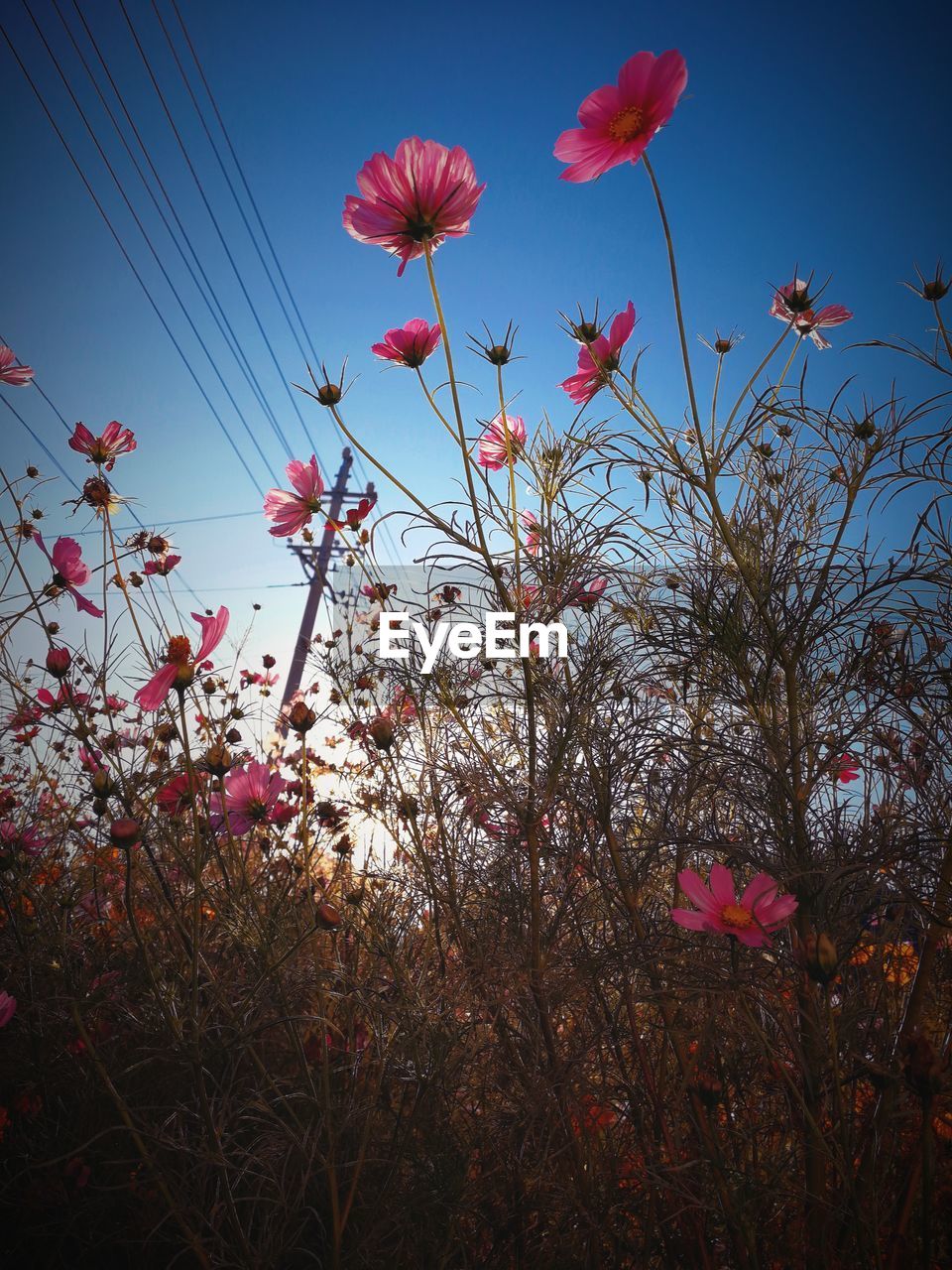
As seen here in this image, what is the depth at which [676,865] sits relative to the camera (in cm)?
88

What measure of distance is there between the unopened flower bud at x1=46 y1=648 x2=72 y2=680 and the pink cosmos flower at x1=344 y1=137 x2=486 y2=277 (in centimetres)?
79

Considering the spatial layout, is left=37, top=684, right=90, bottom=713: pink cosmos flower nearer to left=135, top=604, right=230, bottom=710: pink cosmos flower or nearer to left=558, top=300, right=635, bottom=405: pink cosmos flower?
left=135, top=604, right=230, bottom=710: pink cosmos flower

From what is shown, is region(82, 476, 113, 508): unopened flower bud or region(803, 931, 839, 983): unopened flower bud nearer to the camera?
region(803, 931, 839, 983): unopened flower bud

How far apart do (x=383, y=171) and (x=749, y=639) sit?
2.54 feet

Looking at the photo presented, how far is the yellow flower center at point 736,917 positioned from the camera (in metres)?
0.60

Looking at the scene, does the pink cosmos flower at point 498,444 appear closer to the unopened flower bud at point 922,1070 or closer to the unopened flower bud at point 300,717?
the unopened flower bud at point 300,717

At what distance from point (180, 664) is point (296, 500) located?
0.42 meters

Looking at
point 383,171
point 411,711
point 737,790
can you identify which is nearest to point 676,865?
point 737,790

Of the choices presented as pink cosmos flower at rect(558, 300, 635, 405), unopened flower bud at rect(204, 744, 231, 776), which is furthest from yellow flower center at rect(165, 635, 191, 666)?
pink cosmos flower at rect(558, 300, 635, 405)

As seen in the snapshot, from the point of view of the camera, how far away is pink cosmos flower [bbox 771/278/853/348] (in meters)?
0.98

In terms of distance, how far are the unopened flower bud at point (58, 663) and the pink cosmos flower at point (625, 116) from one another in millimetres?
1015

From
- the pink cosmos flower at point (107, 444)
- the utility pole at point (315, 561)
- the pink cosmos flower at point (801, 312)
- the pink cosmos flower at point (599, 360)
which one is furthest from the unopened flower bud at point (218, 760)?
the utility pole at point (315, 561)

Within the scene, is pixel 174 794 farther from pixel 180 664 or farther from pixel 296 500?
pixel 296 500

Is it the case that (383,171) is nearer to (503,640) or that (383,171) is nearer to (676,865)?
(503,640)
